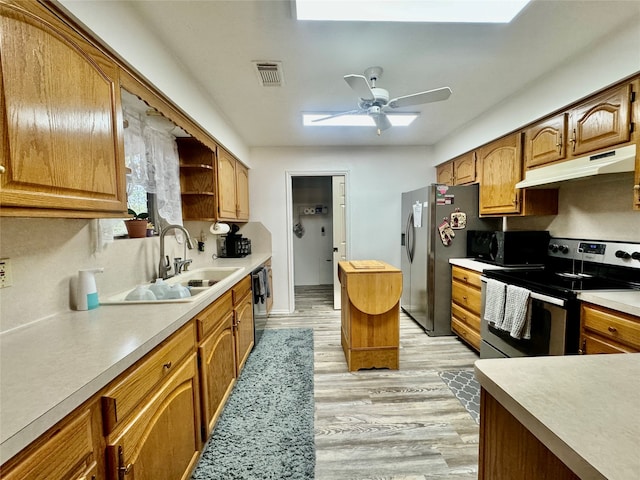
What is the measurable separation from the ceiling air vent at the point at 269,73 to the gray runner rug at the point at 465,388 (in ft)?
8.50

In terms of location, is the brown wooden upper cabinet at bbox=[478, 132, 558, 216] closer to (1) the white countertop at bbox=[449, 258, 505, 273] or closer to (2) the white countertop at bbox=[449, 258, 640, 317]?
(1) the white countertop at bbox=[449, 258, 505, 273]

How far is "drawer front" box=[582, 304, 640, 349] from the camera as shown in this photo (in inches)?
55.2

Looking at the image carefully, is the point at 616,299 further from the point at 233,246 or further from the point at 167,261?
the point at 233,246

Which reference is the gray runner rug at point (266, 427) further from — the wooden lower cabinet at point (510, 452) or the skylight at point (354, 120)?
the skylight at point (354, 120)

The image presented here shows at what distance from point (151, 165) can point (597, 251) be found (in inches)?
134

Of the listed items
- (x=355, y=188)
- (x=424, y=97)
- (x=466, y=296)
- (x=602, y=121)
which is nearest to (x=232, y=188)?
(x=355, y=188)

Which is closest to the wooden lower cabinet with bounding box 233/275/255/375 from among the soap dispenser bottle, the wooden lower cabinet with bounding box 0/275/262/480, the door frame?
the wooden lower cabinet with bounding box 0/275/262/480

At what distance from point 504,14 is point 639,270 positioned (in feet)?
6.04

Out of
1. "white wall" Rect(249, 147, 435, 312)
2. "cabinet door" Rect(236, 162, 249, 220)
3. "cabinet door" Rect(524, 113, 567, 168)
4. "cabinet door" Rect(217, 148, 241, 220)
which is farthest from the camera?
"white wall" Rect(249, 147, 435, 312)

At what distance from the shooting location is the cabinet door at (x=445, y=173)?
369cm

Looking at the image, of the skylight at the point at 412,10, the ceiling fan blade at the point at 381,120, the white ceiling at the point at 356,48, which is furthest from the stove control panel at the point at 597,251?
the ceiling fan blade at the point at 381,120

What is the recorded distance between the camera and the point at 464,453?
155 centimetres

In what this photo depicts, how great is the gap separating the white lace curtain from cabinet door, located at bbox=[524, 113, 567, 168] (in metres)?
3.04

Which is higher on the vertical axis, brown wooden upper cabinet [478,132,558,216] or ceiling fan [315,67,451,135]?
ceiling fan [315,67,451,135]
